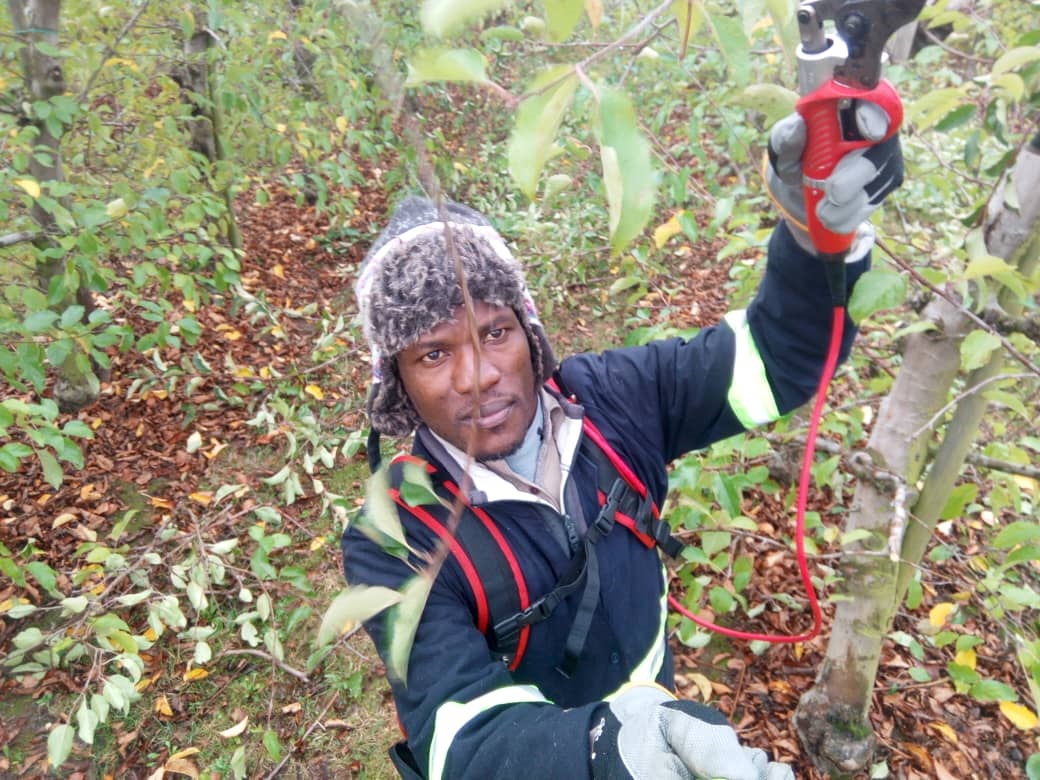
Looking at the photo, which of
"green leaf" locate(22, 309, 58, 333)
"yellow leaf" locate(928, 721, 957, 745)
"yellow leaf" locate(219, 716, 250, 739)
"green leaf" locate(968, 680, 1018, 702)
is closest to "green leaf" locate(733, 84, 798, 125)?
"green leaf" locate(968, 680, 1018, 702)

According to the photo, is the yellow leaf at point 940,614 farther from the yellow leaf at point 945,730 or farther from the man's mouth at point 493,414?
the man's mouth at point 493,414

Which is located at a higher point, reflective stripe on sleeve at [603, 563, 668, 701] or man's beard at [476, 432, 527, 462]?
man's beard at [476, 432, 527, 462]

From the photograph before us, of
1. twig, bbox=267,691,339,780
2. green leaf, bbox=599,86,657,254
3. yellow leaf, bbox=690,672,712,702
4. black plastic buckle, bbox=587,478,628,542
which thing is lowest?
yellow leaf, bbox=690,672,712,702

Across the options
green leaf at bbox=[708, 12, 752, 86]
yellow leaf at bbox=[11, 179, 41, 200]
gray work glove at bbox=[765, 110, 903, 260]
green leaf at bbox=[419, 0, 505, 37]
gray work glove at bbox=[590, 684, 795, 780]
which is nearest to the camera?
green leaf at bbox=[419, 0, 505, 37]

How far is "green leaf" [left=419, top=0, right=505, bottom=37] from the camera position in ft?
1.70

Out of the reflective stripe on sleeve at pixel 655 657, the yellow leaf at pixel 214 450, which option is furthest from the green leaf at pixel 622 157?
the yellow leaf at pixel 214 450

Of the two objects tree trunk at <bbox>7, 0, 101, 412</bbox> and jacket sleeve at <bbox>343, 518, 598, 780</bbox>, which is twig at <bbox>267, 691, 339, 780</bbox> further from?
tree trunk at <bbox>7, 0, 101, 412</bbox>

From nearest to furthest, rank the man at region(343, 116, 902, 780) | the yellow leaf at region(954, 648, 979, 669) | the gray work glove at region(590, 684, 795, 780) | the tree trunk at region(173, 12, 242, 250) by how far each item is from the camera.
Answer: the gray work glove at region(590, 684, 795, 780) < the man at region(343, 116, 902, 780) < the yellow leaf at region(954, 648, 979, 669) < the tree trunk at region(173, 12, 242, 250)

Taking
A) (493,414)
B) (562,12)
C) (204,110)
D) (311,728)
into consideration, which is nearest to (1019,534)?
(493,414)

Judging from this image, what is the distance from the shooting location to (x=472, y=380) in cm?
136

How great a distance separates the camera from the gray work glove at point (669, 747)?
883mm

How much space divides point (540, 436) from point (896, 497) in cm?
83

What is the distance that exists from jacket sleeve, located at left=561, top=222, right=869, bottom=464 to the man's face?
24 centimetres

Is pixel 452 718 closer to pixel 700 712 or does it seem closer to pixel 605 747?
pixel 605 747
